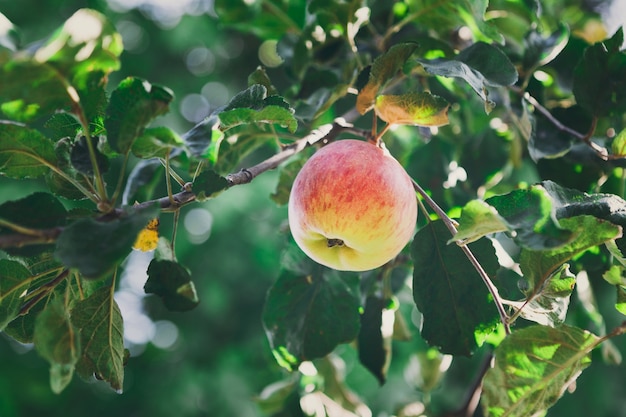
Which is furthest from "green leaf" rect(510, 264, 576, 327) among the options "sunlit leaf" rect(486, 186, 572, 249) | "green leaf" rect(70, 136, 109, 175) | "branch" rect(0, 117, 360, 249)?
"green leaf" rect(70, 136, 109, 175)

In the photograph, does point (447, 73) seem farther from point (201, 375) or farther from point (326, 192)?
point (201, 375)

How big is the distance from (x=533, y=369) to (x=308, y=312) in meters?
0.42

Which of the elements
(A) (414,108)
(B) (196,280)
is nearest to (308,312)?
(A) (414,108)

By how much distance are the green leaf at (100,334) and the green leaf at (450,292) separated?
43cm

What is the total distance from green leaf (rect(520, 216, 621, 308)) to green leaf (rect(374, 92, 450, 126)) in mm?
225

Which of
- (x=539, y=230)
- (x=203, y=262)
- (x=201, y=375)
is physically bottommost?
(x=201, y=375)

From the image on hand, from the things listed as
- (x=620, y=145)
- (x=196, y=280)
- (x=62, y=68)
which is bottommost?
(x=196, y=280)

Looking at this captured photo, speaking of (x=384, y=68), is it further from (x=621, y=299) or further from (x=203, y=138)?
(x=621, y=299)

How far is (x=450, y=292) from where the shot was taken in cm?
91

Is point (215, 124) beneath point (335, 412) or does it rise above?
above

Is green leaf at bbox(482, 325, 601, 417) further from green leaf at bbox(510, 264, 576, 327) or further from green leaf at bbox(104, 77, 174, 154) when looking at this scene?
green leaf at bbox(104, 77, 174, 154)

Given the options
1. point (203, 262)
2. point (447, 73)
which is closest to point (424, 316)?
point (447, 73)

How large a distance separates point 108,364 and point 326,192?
37 cm

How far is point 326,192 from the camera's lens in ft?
2.72
